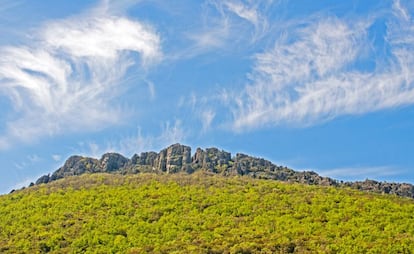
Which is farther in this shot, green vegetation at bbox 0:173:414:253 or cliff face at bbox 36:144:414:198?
cliff face at bbox 36:144:414:198

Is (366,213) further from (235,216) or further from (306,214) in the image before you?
(235,216)

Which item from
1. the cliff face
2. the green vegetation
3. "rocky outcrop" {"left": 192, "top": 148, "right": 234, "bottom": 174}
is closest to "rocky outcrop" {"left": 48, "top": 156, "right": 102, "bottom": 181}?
the cliff face

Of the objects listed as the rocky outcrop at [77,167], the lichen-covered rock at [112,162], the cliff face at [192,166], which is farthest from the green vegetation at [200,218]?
the lichen-covered rock at [112,162]

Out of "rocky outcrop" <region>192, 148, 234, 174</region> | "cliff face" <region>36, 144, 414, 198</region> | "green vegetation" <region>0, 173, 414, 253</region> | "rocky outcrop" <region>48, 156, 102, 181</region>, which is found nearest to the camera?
"green vegetation" <region>0, 173, 414, 253</region>

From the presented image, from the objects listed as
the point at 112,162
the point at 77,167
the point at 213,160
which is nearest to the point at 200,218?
the point at 213,160

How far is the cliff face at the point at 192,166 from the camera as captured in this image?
108188 mm

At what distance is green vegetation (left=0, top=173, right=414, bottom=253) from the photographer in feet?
214

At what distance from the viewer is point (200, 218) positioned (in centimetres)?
7612

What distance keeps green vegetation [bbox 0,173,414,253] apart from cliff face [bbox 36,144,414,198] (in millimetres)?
12940

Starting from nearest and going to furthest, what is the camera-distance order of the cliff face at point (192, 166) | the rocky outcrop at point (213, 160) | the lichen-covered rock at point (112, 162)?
the cliff face at point (192, 166) < the rocky outcrop at point (213, 160) < the lichen-covered rock at point (112, 162)

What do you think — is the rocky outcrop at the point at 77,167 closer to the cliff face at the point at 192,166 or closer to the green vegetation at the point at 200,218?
the cliff face at the point at 192,166

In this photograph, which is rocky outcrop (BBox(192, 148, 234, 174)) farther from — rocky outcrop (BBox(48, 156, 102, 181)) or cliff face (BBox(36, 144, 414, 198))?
rocky outcrop (BBox(48, 156, 102, 181))

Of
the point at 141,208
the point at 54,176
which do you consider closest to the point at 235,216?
the point at 141,208

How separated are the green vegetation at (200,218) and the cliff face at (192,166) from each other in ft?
42.5
